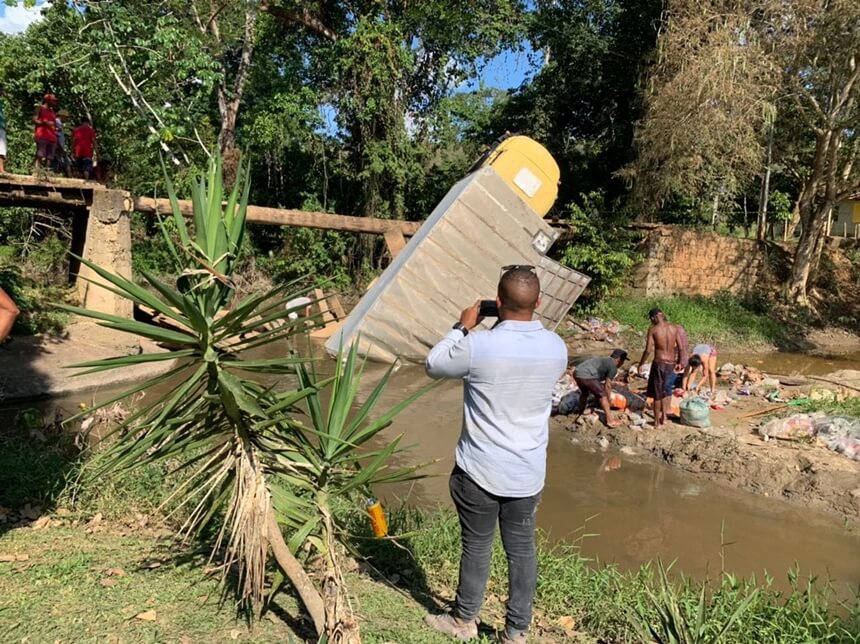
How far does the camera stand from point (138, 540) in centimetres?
375

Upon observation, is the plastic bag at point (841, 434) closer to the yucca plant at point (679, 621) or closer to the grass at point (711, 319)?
the yucca plant at point (679, 621)

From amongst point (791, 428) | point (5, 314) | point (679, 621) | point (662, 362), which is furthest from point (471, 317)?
point (791, 428)

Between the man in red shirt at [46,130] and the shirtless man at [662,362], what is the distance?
1133cm

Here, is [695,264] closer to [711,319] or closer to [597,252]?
[711,319]

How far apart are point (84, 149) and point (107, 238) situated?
324 cm

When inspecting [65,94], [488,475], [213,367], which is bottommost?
[488,475]

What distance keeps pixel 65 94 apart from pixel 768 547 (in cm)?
1970

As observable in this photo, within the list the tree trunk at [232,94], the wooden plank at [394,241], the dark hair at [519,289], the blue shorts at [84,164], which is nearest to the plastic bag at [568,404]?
the wooden plank at [394,241]

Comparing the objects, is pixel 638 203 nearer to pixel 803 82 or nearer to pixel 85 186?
pixel 803 82

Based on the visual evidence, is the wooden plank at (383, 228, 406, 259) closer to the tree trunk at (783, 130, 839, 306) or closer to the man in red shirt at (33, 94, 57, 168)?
the man in red shirt at (33, 94, 57, 168)

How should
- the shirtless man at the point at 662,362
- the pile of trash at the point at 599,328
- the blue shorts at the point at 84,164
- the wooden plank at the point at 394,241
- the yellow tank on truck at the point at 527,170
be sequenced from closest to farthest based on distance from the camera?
the shirtless man at the point at 662,362
the yellow tank on truck at the point at 527,170
the blue shorts at the point at 84,164
the wooden plank at the point at 394,241
the pile of trash at the point at 599,328

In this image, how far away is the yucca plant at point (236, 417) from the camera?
244 cm

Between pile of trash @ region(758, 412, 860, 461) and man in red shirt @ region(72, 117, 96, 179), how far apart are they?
13.4 m

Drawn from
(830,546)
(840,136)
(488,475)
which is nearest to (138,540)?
(488,475)
